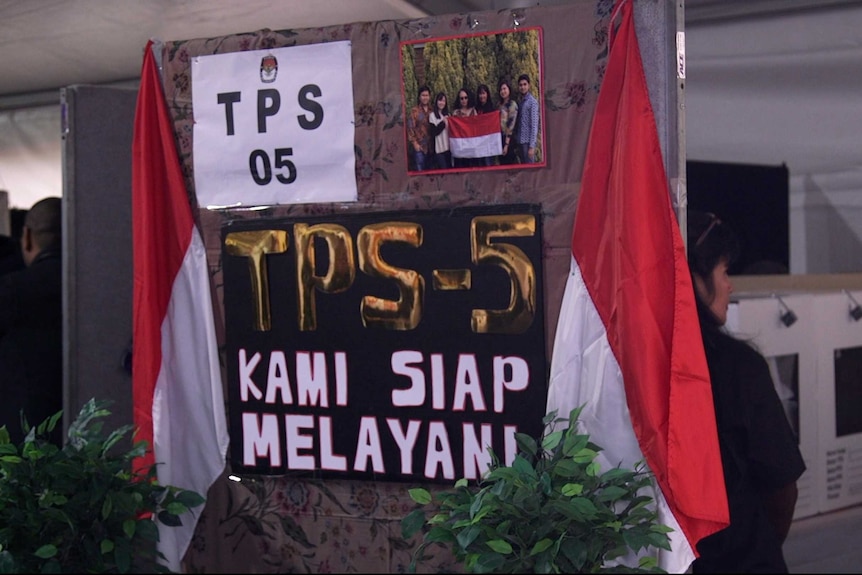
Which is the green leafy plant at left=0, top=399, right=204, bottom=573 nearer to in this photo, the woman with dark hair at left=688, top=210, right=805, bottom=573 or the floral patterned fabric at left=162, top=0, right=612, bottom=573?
the floral patterned fabric at left=162, top=0, right=612, bottom=573

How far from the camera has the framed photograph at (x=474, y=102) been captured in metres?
2.17

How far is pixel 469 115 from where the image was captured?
87.2 inches

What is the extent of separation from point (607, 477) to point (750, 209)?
3.98 feet

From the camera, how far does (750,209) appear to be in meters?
2.83

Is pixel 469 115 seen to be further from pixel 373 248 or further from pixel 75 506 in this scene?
pixel 75 506

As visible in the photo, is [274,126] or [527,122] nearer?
[527,122]

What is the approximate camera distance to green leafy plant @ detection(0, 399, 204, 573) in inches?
82.9

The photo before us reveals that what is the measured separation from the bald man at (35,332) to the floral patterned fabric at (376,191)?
749 mm

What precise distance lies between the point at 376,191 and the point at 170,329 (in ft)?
2.09

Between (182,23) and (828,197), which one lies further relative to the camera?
(182,23)

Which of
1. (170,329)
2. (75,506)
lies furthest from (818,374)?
(75,506)

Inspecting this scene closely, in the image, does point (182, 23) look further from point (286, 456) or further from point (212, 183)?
point (286, 456)

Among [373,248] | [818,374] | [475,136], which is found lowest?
→ [818,374]

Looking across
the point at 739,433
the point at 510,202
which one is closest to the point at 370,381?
the point at 510,202
